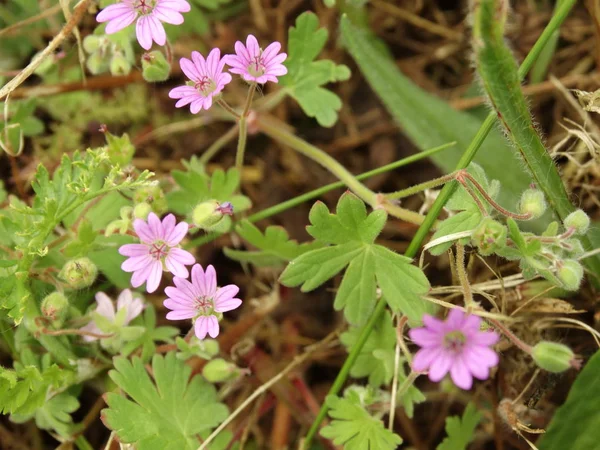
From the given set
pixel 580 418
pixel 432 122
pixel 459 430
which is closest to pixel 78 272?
pixel 459 430

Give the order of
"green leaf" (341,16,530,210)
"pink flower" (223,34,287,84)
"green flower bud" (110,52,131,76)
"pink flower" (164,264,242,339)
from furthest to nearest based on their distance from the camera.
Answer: "green leaf" (341,16,530,210)
"green flower bud" (110,52,131,76)
"pink flower" (223,34,287,84)
"pink flower" (164,264,242,339)

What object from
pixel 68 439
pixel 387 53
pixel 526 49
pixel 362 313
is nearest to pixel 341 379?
pixel 362 313

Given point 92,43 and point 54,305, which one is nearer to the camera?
point 54,305

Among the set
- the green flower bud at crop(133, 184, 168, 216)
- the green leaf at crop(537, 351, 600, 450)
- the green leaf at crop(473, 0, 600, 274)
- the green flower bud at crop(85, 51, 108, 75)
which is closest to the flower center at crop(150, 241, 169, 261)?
the green flower bud at crop(133, 184, 168, 216)

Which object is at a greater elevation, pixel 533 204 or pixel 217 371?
pixel 533 204

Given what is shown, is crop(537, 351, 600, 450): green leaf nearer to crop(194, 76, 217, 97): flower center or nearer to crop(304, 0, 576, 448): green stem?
crop(304, 0, 576, 448): green stem

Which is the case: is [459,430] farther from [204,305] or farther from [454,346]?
[204,305]
